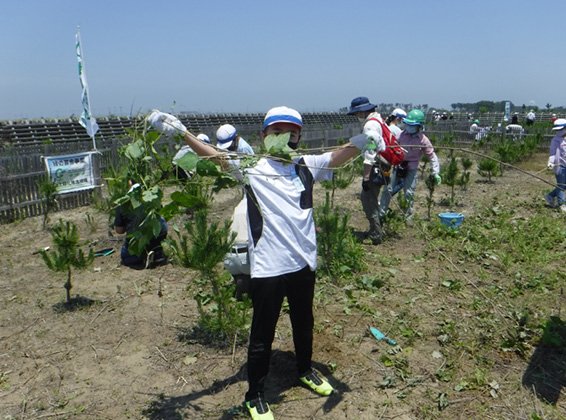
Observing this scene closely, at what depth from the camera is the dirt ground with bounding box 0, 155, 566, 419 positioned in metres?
2.84

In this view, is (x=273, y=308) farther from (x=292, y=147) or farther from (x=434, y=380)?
(x=434, y=380)

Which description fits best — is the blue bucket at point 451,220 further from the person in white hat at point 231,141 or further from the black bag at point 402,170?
the person in white hat at point 231,141

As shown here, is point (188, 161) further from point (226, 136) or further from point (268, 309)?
point (226, 136)

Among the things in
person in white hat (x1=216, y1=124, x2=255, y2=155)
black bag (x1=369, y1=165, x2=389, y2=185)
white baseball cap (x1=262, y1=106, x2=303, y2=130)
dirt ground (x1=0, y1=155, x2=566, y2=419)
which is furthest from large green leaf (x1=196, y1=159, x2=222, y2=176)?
black bag (x1=369, y1=165, x2=389, y2=185)

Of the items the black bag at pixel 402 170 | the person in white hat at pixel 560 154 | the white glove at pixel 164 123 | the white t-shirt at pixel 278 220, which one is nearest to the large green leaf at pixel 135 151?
the white glove at pixel 164 123

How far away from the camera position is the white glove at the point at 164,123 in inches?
101

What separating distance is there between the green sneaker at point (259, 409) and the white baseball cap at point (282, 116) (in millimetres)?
1516

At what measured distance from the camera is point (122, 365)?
335 cm

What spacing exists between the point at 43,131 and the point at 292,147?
23.8 m

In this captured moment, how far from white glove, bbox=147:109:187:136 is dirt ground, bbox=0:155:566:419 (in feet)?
5.27

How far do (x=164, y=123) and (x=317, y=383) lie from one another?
177 cm

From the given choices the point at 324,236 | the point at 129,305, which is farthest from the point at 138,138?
the point at 324,236

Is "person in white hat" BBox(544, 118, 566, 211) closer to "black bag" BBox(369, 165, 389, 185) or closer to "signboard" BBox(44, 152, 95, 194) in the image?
"black bag" BBox(369, 165, 389, 185)

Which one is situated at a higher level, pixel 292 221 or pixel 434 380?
pixel 292 221
